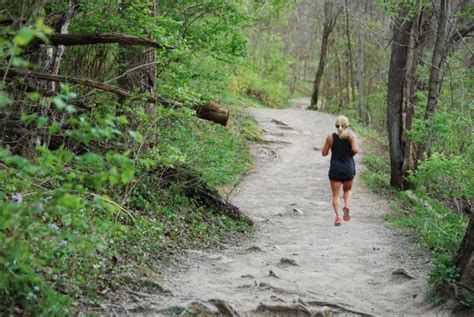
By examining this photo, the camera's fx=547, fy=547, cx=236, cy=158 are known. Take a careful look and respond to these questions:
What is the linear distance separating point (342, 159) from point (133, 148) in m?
4.60

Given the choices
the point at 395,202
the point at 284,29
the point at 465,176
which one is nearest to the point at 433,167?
the point at 465,176

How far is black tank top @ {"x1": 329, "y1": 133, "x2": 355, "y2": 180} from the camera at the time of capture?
1026 centimetres

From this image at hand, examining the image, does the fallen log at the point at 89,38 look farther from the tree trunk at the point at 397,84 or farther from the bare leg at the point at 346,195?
the tree trunk at the point at 397,84

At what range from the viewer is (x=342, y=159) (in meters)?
10.3

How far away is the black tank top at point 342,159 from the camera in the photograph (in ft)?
33.7

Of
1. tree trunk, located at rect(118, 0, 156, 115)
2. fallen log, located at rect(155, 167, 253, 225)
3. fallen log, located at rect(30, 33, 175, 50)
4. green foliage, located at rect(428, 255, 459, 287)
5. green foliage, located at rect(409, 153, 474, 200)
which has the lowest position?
fallen log, located at rect(155, 167, 253, 225)

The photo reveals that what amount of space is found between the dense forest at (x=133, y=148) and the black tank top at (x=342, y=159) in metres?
1.25

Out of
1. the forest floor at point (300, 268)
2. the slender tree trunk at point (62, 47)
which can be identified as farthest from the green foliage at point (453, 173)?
the slender tree trunk at point (62, 47)

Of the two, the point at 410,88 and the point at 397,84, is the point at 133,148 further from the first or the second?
the point at 410,88

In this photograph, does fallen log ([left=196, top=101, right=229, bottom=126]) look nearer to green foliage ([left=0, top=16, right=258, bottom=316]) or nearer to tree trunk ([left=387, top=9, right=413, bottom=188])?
green foliage ([left=0, top=16, right=258, bottom=316])

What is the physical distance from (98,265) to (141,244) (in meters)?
1.44

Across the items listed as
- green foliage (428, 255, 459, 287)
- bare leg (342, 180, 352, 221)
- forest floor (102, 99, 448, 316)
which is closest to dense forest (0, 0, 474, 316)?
green foliage (428, 255, 459, 287)

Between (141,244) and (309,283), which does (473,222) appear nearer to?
(309,283)

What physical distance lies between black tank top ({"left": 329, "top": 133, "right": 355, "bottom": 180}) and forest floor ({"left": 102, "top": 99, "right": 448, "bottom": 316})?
1043 millimetres
